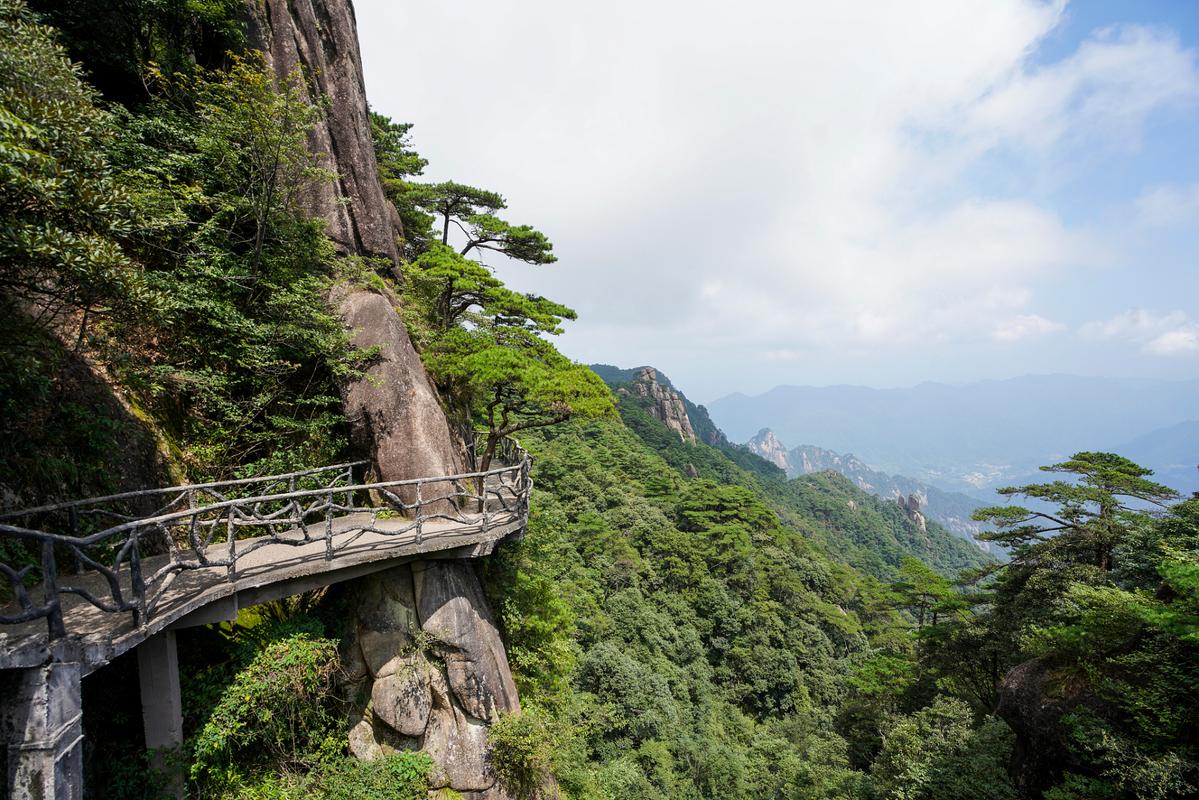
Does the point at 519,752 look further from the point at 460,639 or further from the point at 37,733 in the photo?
the point at 37,733

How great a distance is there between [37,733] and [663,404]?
348ft

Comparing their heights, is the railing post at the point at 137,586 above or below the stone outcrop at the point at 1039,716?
above

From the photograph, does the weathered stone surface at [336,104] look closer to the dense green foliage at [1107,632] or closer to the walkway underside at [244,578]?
the walkway underside at [244,578]

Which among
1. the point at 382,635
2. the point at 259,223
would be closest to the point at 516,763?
the point at 382,635

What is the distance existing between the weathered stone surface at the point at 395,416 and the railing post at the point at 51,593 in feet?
18.5

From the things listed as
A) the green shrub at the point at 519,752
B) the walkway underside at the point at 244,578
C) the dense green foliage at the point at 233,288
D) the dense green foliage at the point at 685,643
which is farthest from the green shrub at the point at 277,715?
the dense green foliage at the point at 233,288

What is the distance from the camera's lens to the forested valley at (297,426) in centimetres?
615

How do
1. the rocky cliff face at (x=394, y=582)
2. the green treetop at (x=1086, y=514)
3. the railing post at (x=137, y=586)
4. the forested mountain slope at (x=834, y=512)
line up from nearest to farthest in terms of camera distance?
the railing post at (x=137, y=586), the rocky cliff face at (x=394, y=582), the green treetop at (x=1086, y=514), the forested mountain slope at (x=834, y=512)

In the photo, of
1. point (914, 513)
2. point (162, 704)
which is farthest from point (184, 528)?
point (914, 513)

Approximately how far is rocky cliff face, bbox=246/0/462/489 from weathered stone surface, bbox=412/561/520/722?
222cm

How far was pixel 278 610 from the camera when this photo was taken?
27.2ft

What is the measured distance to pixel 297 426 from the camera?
978 cm

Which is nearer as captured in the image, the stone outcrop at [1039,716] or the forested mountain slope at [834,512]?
the stone outcrop at [1039,716]

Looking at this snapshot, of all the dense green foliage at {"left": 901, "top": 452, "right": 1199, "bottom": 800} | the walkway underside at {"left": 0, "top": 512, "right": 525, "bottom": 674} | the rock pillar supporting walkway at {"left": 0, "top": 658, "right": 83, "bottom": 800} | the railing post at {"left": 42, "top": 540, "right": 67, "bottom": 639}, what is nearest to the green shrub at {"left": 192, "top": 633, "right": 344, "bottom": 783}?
the walkway underside at {"left": 0, "top": 512, "right": 525, "bottom": 674}
